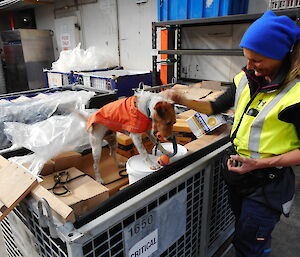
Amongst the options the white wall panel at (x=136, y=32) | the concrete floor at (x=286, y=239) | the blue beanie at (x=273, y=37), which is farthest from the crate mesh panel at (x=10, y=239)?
the white wall panel at (x=136, y=32)

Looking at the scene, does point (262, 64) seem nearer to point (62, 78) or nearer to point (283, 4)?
point (283, 4)

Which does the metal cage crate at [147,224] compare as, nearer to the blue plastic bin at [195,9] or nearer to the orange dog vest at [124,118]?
the orange dog vest at [124,118]

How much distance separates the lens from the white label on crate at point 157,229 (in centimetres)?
89

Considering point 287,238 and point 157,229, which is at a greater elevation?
point 157,229

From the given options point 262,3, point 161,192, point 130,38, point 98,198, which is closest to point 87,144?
point 98,198

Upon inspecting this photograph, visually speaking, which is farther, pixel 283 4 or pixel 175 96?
pixel 283 4

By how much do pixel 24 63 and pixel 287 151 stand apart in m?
6.15

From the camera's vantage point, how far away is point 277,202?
962mm

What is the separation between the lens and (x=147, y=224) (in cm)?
93

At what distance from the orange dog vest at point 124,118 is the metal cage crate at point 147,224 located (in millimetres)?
289

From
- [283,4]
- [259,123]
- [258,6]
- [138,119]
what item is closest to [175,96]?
[138,119]

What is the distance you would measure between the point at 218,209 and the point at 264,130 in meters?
0.74

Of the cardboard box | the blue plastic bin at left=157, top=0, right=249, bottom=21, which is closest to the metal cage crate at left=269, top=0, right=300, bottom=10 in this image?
the blue plastic bin at left=157, top=0, right=249, bottom=21

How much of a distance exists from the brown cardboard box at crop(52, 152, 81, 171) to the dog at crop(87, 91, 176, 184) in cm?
13
